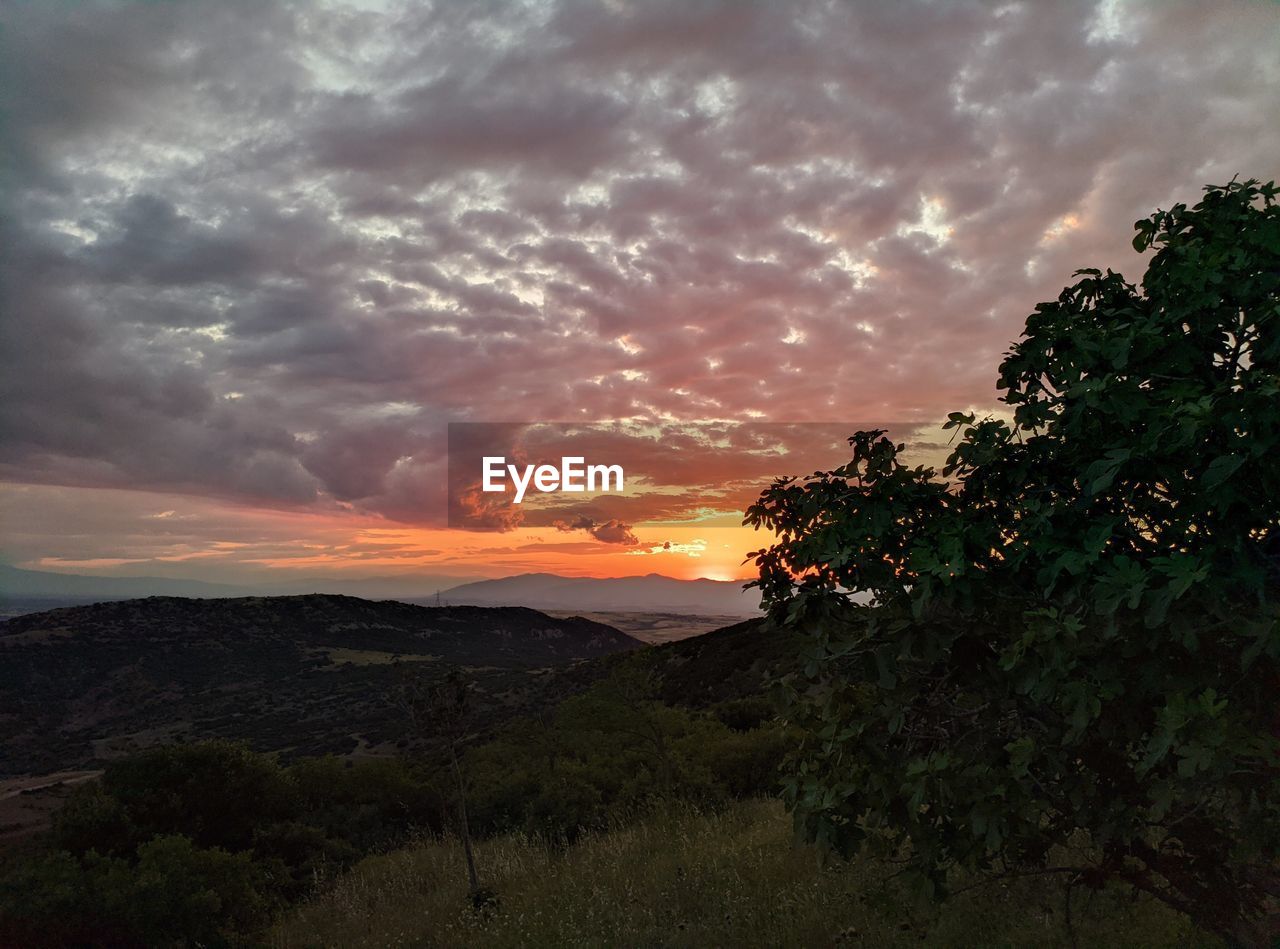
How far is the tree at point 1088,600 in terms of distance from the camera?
433cm

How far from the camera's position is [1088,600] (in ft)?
15.4

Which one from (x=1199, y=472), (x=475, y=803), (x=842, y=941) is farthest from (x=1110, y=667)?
(x=475, y=803)

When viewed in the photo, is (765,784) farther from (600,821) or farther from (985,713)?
(985,713)

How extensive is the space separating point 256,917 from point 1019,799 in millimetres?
17958

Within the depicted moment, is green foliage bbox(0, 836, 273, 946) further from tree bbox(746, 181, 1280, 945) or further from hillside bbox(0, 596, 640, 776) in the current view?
hillside bbox(0, 596, 640, 776)

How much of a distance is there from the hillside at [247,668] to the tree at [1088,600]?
56514mm

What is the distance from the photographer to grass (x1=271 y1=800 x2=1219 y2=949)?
789 cm

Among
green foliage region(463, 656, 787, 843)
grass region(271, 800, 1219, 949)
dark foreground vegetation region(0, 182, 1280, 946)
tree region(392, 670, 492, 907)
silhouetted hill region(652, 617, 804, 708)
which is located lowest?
silhouetted hill region(652, 617, 804, 708)

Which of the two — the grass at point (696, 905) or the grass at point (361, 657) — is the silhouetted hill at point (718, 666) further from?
the grass at point (361, 657)

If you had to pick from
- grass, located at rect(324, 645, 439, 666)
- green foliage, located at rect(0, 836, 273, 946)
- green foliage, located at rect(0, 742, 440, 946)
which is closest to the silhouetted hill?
green foliage, located at rect(0, 742, 440, 946)

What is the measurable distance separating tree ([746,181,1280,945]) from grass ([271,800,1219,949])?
1.55 metres

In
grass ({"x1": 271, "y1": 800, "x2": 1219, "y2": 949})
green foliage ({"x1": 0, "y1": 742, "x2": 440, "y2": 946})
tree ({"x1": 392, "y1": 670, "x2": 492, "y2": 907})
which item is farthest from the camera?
green foliage ({"x1": 0, "y1": 742, "x2": 440, "y2": 946})

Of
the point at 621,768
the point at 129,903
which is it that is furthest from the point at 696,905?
the point at 621,768

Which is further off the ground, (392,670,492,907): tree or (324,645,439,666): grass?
(392,670,492,907): tree
